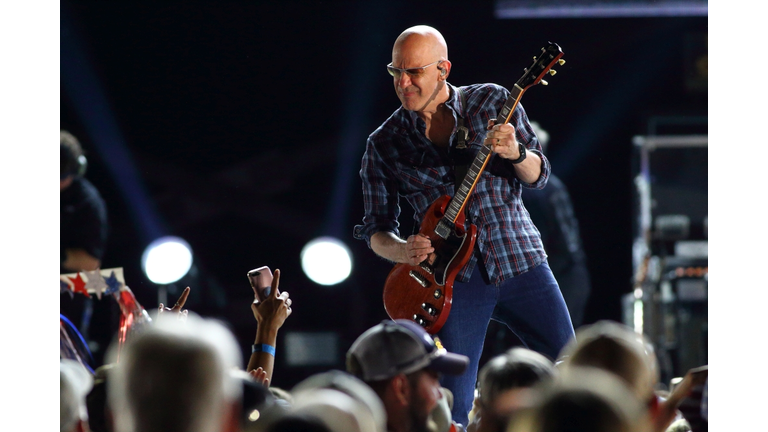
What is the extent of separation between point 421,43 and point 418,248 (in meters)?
0.71

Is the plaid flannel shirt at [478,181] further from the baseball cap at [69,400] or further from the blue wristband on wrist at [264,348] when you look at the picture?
the baseball cap at [69,400]

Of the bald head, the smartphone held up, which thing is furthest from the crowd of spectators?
the bald head

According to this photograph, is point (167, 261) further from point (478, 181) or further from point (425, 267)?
point (478, 181)

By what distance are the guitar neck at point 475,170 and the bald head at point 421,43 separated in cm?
28

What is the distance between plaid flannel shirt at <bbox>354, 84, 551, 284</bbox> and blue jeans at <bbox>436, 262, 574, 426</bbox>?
1.6 inches

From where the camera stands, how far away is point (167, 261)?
242 inches

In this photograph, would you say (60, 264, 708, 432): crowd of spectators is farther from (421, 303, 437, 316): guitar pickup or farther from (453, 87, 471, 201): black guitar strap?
(453, 87, 471, 201): black guitar strap

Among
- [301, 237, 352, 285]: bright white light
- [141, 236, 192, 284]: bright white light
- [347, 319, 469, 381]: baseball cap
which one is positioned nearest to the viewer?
[347, 319, 469, 381]: baseball cap

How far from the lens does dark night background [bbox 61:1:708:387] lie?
6430mm

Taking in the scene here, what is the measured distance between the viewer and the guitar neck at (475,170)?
3.07 metres

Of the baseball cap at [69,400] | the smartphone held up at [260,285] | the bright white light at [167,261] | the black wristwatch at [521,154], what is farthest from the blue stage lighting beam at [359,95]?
the baseball cap at [69,400]

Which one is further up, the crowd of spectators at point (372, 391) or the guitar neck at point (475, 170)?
the guitar neck at point (475, 170)

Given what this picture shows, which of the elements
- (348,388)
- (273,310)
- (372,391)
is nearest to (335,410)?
(348,388)

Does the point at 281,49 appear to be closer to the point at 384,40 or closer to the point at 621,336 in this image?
the point at 384,40
